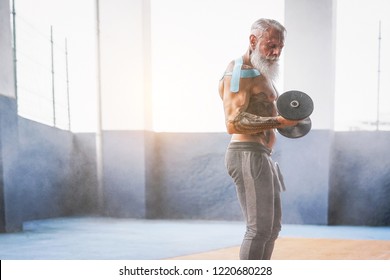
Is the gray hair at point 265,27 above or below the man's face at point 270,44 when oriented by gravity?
above

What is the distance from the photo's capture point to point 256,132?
168 centimetres

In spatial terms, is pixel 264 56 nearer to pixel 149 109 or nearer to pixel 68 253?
pixel 68 253

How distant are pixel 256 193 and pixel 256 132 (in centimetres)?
26

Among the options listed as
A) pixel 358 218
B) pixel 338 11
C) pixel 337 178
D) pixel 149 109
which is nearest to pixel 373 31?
pixel 338 11

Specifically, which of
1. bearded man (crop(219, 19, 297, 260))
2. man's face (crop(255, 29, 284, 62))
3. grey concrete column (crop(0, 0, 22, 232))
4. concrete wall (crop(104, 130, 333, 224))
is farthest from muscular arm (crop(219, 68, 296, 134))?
grey concrete column (crop(0, 0, 22, 232))

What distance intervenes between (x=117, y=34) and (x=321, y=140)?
2.27m

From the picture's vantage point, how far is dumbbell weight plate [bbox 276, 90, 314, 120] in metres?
1.59

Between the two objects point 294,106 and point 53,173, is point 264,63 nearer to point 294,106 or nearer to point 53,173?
point 294,106

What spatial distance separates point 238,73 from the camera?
1.69 meters

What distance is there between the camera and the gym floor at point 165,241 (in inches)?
102

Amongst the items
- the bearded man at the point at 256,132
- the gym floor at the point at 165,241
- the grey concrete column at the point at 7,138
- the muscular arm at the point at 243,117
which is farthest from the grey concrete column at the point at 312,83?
the grey concrete column at the point at 7,138

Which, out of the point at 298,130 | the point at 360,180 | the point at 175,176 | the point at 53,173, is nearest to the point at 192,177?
the point at 175,176

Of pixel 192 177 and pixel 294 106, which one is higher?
pixel 294 106

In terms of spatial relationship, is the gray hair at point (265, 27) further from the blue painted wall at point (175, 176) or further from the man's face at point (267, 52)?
the blue painted wall at point (175, 176)
